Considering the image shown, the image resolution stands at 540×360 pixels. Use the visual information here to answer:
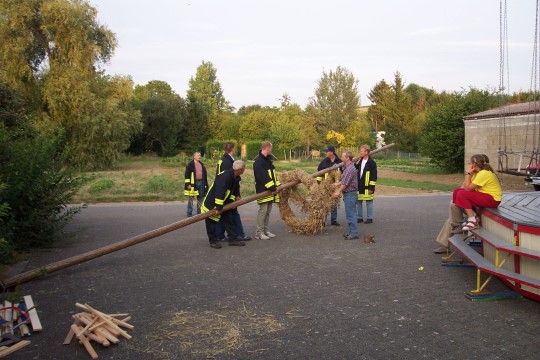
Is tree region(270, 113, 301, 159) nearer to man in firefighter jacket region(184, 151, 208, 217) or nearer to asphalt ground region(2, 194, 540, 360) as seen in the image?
man in firefighter jacket region(184, 151, 208, 217)

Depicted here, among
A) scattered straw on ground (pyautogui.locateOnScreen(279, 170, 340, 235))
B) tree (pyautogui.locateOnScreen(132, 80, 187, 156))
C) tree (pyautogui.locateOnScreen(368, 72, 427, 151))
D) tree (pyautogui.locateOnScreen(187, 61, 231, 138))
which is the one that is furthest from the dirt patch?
tree (pyautogui.locateOnScreen(187, 61, 231, 138))

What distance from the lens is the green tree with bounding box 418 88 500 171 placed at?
3343 cm

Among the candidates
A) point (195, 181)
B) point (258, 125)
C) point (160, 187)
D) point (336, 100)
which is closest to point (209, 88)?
point (258, 125)

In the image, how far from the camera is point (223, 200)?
9383 mm

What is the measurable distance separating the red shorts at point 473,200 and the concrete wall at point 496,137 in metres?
20.2

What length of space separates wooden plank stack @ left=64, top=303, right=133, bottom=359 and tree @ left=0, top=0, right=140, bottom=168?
29.2m

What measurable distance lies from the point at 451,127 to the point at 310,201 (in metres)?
26.0

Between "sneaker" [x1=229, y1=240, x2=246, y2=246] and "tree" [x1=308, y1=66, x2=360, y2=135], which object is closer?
"sneaker" [x1=229, y1=240, x2=246, y2=246]

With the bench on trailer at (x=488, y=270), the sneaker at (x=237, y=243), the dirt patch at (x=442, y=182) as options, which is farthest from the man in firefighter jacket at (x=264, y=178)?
the dirt patch at (x=442, y=182)

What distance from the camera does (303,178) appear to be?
1110cm

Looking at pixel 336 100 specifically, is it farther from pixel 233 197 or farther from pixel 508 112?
pixel 233 197

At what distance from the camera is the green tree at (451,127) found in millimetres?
33428

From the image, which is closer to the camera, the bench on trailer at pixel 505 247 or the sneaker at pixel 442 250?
the bench on trailer at pixel 505 247

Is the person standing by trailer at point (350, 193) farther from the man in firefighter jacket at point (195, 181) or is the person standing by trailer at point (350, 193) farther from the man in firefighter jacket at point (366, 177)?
the man in firefighter jacket at point (195, 181)
